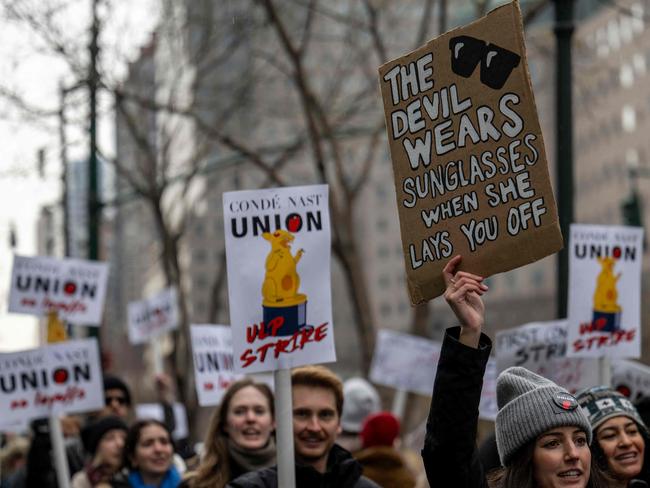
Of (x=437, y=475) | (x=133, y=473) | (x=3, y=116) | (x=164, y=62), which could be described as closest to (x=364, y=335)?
(x=3, y=116)

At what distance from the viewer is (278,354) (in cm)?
596

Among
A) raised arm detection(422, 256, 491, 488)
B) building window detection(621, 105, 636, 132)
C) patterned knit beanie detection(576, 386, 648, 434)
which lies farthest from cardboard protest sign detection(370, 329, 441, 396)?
building window detection(621, 105, 636, 132)

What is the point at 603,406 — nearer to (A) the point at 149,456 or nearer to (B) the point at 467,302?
(B) the point at 467,302

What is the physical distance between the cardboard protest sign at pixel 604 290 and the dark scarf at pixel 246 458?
6.88 ft

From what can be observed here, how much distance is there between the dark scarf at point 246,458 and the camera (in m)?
6.76

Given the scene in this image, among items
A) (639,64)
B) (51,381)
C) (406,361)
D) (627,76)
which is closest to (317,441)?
(51,381)

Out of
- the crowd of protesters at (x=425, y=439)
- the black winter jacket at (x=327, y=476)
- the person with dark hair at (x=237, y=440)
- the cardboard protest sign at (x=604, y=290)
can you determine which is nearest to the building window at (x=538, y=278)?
the crowd of protesters at (x=425, y=439)

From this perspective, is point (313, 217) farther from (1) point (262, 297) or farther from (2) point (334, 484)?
(2) point (334, 484)

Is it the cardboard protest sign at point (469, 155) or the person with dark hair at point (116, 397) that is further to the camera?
the person with dark hair at point (116, 397)

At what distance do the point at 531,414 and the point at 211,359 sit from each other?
4.68 m

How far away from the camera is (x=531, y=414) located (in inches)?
193

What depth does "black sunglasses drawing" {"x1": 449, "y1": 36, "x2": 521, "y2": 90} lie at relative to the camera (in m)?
4.85

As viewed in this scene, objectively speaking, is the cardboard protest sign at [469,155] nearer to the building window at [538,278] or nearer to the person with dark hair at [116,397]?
the person with dark hair at [116,397]

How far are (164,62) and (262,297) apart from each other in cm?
2011
